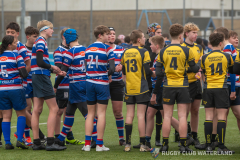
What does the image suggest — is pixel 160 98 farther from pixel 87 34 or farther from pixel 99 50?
pixel 87 34

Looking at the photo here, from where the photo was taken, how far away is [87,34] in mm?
22156

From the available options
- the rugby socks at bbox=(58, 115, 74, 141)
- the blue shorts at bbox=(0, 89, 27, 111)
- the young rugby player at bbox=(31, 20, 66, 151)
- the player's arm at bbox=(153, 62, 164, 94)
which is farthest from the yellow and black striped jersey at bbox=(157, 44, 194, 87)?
the blue shorts at bbox=(0, 89, 27, 111)

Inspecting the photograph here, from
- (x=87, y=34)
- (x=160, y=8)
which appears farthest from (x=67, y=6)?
(x=160, y=8)

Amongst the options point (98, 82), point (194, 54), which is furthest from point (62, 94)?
point (194, 54)

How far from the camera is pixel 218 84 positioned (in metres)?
5.53

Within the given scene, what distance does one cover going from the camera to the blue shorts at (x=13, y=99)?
234 inches

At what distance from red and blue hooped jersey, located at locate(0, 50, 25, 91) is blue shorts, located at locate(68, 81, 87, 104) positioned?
927mm

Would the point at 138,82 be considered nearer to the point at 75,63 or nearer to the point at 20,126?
the point at 75,63

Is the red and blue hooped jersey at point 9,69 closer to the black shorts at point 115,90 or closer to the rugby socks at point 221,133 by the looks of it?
the black shorts at point 115,90

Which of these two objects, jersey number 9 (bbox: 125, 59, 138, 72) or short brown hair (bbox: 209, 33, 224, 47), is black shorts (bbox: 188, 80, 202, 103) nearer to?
short brown hair (bbox: 209, 33, 224, 47)

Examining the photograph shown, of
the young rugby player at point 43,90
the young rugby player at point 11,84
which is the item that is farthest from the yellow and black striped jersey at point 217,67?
the young rugby player at point 11,84

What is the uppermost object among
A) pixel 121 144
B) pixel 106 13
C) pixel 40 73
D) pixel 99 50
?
pixel 106 13

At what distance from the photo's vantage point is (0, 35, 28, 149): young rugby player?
5.92 metres

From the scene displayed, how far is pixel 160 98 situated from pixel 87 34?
16.5 m
